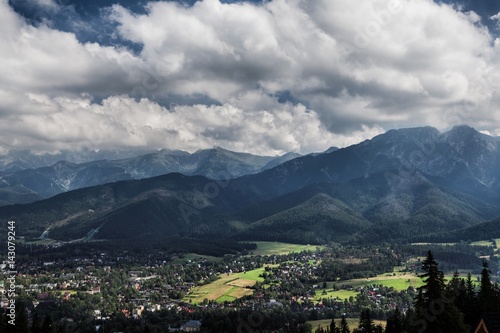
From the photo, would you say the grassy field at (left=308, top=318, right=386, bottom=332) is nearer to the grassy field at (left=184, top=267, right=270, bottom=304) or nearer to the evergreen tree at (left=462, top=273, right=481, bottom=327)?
the grassy field at (left=184, top=267, right=270, bottom=304)

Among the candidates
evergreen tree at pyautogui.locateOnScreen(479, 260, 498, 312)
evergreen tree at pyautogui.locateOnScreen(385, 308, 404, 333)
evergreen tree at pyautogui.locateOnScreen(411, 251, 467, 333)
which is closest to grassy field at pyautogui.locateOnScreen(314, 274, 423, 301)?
evergreen tree at pyautogui.locateOnScreen(385, 308, 404, 333)

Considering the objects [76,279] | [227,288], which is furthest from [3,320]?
[76,279]

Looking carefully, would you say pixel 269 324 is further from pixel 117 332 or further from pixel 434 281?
pixel 434 281

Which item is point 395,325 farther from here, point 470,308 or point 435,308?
point 435,308

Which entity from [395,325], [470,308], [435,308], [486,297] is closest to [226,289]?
[395,325]

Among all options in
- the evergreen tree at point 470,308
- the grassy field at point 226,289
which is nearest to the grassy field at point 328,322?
the grassy field at point 226,289

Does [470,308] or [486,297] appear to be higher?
[486,297]
